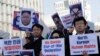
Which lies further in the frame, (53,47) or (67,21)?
(67,21)

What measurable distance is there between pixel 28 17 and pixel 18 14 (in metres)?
1.00

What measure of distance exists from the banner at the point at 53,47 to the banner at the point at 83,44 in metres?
0.18

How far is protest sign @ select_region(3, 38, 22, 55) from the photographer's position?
5.94 metres

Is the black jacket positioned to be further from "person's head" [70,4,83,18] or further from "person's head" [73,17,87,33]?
"person's head" [70,4,83,18]

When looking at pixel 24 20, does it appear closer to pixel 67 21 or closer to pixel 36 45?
pixel 67 21

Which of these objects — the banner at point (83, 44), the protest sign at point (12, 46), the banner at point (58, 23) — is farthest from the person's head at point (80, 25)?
the banner at point (58, 23)

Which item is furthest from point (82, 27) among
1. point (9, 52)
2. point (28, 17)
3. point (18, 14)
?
point (18, 14)

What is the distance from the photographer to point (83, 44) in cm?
493

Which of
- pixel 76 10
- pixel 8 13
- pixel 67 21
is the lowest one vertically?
pixel 8 13

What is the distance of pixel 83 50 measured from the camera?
486 cm

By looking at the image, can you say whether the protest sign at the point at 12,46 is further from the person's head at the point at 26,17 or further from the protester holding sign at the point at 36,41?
the person's head at the point at 26,17

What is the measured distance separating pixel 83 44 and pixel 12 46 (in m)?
1.59

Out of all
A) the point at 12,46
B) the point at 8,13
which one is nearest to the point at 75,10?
the point at 12,46

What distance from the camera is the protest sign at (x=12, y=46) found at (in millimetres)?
5938
